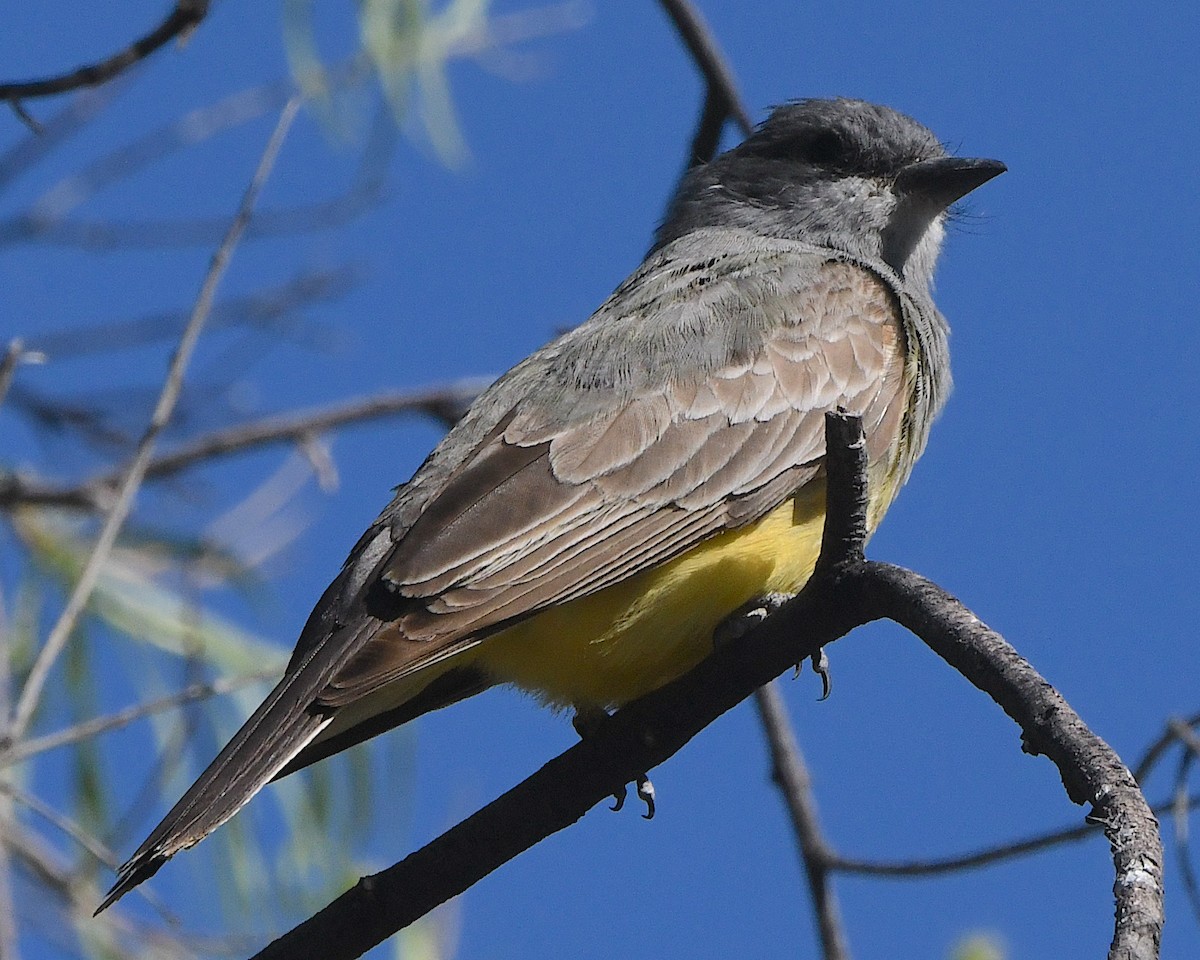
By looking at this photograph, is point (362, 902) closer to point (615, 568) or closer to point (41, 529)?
point (615, 568)

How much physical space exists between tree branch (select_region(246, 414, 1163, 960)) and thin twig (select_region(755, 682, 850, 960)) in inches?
50.9

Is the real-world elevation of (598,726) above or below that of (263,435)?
below

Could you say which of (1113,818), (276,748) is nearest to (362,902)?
(276,748)

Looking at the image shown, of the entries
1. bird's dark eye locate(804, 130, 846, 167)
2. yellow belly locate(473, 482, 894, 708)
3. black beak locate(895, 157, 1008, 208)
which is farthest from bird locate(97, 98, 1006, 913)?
bird's dark eye locate(804, 130, 846, 167)

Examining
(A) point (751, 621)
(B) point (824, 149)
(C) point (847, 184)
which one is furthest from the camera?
(B) point (824, 149)

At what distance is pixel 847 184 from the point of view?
6402 millimetres

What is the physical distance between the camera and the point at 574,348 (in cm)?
530

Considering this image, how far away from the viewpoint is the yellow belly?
439cm

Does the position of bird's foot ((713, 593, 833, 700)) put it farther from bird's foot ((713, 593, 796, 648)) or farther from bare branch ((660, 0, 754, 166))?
bare branch ((660, 0, 754, 166))

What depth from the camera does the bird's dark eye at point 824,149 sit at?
6.49m

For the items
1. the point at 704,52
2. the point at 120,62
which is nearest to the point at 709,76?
the point at 704,52

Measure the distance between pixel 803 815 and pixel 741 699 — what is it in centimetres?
180

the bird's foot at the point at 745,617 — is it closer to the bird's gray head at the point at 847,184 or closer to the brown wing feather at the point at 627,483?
the brown wing feather at the point at 627,483

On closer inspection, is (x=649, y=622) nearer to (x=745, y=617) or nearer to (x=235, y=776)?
(x=745, y=617)
